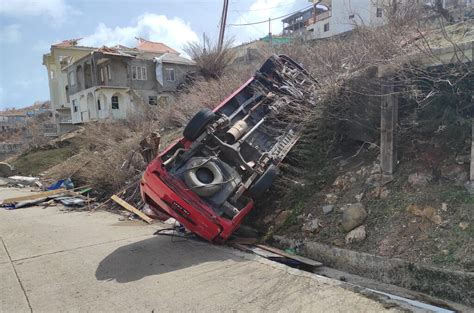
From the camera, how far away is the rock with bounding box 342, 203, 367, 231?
15.6 feet

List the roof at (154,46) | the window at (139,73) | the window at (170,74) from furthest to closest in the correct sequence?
the roof at (154,46) → the window at (170,74) → the window at (139,73)

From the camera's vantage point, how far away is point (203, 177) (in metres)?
5.62

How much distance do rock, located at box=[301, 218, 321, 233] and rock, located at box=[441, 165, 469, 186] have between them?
1764 mm

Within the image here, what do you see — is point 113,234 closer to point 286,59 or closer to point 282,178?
point 282,178

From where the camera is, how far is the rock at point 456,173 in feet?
14.0

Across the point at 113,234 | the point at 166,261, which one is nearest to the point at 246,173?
the point at 166,261

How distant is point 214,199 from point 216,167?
524 millimetres

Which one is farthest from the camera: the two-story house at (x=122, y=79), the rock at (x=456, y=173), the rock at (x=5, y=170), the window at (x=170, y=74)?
the window at (x=170, y=74)

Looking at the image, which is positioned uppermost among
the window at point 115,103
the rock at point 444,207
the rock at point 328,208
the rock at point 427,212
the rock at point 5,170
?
the window at point 115,103

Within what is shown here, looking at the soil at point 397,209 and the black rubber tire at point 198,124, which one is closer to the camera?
the soil at point 397,209

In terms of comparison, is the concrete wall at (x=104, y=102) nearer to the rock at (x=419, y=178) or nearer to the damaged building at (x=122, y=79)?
the damaged building at (x=122, y=79)

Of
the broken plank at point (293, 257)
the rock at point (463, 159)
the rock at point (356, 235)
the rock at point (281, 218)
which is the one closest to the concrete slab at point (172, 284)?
the broken plank at point (293, 257)

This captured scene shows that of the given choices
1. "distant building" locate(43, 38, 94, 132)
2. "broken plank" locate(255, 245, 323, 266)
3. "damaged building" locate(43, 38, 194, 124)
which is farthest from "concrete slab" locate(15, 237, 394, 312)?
"distant building" locate(43, 38, 94, 132)

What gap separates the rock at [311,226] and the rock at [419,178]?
1381mm
